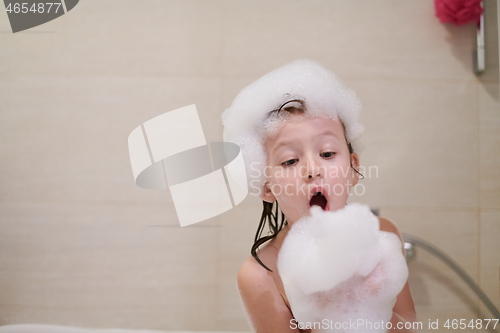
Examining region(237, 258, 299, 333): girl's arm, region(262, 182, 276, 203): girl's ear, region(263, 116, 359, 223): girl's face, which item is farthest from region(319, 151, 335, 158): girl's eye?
region(237, 258, 299, 333): girl's arm

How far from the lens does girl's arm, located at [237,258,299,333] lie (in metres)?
0.71

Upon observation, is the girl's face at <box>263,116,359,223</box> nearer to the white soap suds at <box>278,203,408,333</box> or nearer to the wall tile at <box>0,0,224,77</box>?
the white soap suds at <box>278,203,408,333</box>

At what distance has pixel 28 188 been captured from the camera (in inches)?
41.6

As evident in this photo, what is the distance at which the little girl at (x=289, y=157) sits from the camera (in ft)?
2.21

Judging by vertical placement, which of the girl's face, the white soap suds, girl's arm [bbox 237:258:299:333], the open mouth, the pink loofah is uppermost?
the pink loofah

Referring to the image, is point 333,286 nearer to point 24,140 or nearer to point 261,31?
point 261,31

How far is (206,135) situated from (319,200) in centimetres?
45

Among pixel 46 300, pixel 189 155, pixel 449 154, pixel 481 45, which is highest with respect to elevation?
pixel 481 45

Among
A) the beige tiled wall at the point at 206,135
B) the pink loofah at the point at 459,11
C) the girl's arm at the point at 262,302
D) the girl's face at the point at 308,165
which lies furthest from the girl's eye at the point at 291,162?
the pink loofah at the point at 459,11

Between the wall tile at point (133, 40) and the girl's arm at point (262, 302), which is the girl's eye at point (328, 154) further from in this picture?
the wall tile at point (133, 40)

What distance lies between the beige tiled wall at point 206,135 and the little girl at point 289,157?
10.5 inches

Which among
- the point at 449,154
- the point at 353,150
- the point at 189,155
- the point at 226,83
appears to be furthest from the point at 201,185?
the point at 449,154

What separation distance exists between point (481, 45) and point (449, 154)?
1.01 feet

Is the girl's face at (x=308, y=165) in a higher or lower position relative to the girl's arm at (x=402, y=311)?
higher
